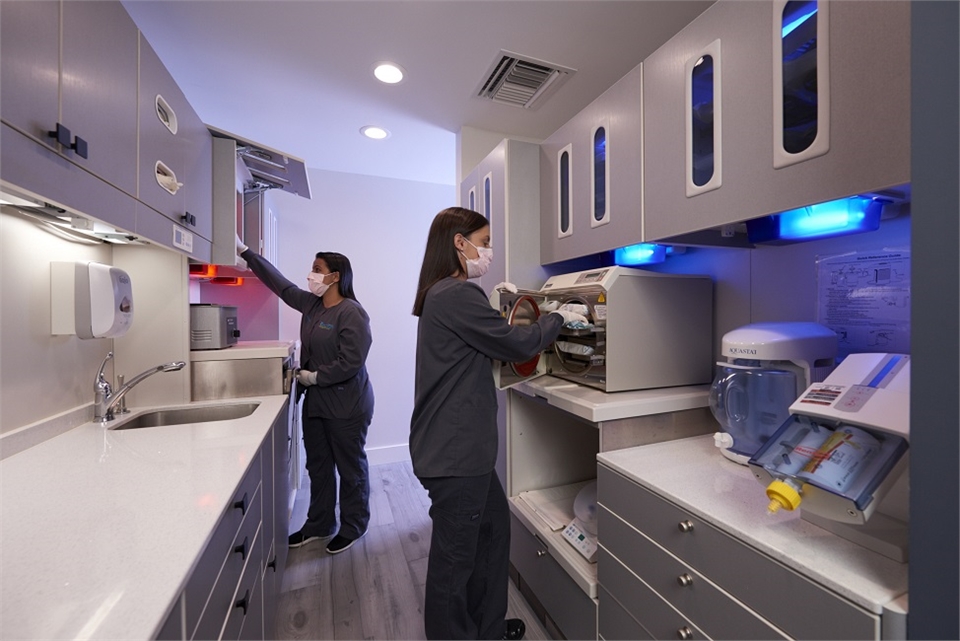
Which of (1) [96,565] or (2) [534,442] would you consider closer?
(1) [96,565]

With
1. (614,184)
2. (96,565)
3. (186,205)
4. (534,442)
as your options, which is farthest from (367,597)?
(614,184)

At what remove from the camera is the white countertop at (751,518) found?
67 centimetres

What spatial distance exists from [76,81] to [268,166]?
143 cm

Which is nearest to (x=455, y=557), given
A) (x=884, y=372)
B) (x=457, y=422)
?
(x=457, y=422)

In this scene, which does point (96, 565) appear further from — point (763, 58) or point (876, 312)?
point (876, 312)

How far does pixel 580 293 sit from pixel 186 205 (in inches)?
64.2

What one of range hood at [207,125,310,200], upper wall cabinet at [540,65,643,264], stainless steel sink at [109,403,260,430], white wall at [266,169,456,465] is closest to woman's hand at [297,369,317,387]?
stainless steel sink at [109,403,260,430]

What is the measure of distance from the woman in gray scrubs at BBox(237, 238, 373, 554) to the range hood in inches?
19.2

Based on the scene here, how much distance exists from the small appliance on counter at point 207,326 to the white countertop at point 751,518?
196 cm

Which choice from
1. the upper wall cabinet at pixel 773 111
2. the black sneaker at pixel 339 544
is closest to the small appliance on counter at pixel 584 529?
the upper wall cabinet at pixel 773 111

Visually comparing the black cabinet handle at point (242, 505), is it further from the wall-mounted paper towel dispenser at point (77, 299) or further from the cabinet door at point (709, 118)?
the cabinet door at point (709, 118)

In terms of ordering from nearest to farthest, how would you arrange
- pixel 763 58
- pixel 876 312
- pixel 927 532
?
pixel 927 532 → pixel 763 58 → pixel 876 312

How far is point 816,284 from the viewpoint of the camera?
129cm

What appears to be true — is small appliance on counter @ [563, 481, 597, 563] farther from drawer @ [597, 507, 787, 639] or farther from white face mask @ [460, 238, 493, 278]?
white face mask @ [460, 238, 493, 278]
